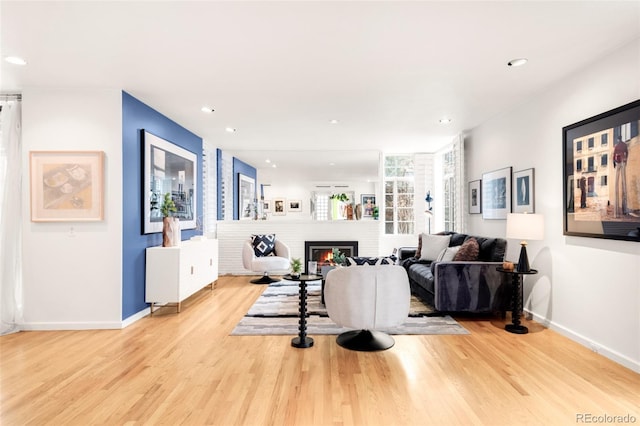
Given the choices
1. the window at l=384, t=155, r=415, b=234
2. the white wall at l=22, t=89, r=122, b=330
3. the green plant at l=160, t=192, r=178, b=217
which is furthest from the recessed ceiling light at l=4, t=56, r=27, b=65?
the window at l=384, t=155, r=415, b=234

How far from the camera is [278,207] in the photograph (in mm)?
12812

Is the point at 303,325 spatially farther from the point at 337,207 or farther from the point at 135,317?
the point at 337,207

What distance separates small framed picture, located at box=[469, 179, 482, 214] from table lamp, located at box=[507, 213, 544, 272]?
1.79m

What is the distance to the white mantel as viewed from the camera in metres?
7.36

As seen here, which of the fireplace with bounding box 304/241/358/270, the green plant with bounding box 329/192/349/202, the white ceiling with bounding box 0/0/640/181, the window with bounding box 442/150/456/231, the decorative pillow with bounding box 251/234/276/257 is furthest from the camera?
the green plant with bounding box 329/192/349/202

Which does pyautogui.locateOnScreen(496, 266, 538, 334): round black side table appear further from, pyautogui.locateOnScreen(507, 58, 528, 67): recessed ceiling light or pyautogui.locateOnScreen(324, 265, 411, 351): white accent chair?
pyautogui.locateOnScreen(507, 58, 528, 67): recessed ceiling light

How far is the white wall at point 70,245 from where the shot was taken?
3.85m

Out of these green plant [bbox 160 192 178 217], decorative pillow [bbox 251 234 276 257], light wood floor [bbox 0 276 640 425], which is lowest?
light wood floor [bbox 0 276 640 425]

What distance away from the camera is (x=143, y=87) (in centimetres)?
383

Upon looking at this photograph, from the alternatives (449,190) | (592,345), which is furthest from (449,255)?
(449,190)

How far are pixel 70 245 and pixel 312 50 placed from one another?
10.6ft

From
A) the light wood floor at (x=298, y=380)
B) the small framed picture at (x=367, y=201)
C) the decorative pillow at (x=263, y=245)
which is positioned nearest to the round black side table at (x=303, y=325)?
the light wood floor at (x=298, y=380)

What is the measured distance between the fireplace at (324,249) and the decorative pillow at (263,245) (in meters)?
0.92

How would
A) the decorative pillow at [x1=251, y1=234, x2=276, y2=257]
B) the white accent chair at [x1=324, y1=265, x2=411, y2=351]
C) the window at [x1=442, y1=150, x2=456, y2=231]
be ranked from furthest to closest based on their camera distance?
the window at [x1=442, y1=150, x2=456, y2=231] → the decorative pillow at [x1=251, y1=234, x2=276, y2=257] → the white accent chair at [x1=324, y1=265, x2=411, y2=351]
